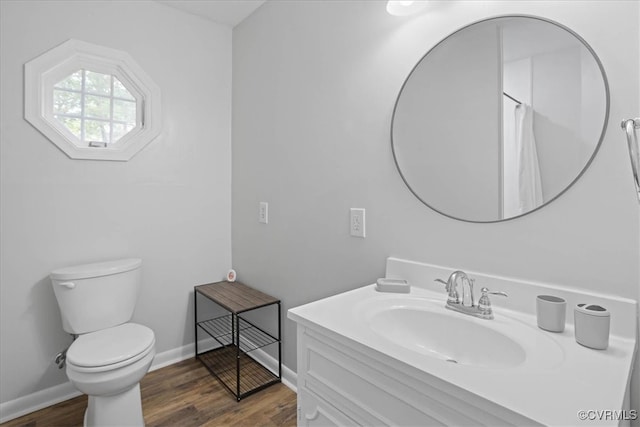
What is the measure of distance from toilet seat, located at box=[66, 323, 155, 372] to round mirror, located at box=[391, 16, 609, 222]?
1.50 meters

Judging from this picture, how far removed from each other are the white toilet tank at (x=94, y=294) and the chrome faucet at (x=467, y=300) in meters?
1.78

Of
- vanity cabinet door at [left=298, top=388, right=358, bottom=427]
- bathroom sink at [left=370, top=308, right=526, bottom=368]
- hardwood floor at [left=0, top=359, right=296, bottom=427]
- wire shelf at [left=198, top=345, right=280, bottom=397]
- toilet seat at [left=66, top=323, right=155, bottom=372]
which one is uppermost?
bathroom sink at [left=370, top=308, right=526, bottom=368]

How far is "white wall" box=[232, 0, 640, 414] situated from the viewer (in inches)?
35.6

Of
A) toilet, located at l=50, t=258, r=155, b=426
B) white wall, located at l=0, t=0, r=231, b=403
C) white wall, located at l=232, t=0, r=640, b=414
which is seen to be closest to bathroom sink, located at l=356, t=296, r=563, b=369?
white wall, located at l=232, t=0, r=640, b=414

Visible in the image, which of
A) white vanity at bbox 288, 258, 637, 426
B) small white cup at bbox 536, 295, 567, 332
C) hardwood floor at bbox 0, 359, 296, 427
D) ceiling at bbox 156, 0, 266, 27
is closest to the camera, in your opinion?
white vanity at bbox 288, 258, 637, 426

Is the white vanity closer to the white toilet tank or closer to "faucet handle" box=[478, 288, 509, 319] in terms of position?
"faucet handle" box=[478, 288, 509, 319]

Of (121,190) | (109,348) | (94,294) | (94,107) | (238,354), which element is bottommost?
(238,354)

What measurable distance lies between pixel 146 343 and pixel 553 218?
1.82 metres

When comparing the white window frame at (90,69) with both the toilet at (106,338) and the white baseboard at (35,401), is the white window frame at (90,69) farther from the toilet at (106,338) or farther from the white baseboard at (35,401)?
the white baseboard at (35,401)

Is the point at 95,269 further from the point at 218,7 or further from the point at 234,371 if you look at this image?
the point at 218,7

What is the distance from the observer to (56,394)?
1.88 m

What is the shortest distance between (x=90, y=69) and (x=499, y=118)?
2.30 meters

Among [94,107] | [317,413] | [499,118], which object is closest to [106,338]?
[317,413]

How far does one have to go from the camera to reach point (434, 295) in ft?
4.05
